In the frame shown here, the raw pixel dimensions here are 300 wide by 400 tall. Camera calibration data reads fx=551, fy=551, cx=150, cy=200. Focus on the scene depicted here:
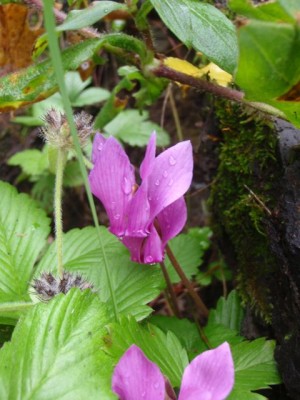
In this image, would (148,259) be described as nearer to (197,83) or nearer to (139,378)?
(139,378)

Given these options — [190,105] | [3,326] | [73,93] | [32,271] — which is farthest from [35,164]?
[3,326]

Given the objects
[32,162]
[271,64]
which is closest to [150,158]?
[271,64]

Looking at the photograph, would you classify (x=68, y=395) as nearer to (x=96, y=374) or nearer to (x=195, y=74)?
(x=96, y=374)

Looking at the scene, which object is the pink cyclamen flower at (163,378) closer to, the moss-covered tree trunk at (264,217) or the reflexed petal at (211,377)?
the reflexed petal at (211,377)

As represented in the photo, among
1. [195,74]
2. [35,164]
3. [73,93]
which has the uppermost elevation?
[195,74]

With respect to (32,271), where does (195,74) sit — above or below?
above

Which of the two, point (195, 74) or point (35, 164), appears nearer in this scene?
point (195, 74)
